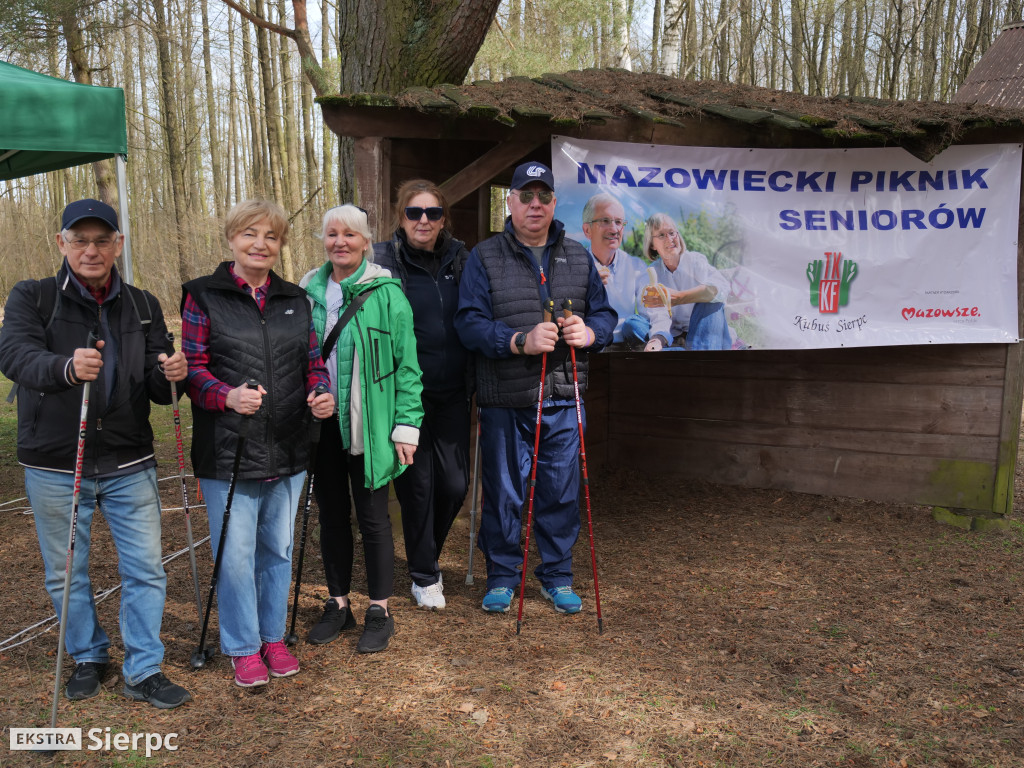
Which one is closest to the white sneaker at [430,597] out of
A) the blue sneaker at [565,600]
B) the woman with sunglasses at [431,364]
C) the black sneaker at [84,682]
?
the woman with sunglasses at [431,364]

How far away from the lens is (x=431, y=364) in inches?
153

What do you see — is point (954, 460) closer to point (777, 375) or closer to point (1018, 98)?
point (777, 375)

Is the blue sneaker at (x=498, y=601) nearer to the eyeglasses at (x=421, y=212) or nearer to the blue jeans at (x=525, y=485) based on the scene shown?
the blue jeans at (x=525, y=485)

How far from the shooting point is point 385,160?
4.74 metres

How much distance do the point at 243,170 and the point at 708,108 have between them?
84.5ft

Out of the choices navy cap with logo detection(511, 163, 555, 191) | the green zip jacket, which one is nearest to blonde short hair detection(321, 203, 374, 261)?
the green zip jacket

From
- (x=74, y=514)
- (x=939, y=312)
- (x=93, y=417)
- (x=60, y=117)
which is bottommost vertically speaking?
(x=74, y=514)

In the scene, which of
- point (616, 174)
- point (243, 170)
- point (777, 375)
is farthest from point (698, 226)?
point (243, 170)

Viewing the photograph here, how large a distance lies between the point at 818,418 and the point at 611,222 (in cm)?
252

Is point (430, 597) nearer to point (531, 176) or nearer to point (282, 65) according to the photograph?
point (531, 176)

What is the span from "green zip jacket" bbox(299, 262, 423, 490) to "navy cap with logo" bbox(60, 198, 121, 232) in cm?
80

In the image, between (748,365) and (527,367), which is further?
(748,365)

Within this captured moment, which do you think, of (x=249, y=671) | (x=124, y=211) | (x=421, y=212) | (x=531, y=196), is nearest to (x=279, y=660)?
(x=249, y=671)

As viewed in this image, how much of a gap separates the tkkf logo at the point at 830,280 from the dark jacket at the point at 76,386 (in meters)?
3.99
